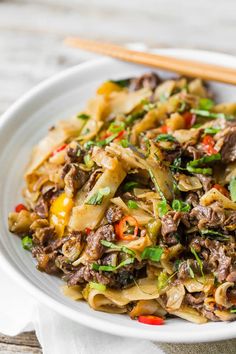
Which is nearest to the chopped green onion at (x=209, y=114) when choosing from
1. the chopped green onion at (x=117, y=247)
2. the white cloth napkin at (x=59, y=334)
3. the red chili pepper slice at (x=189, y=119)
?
the red chili pepper slice at (x=189, y=119)

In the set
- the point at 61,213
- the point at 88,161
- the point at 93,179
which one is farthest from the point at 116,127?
the point at 61,213

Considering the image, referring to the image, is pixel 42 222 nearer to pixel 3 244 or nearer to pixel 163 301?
pixel 3 244

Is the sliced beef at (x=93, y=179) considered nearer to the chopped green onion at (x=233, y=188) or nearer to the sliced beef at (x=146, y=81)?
the chopped green onion at (x=233, y=188)

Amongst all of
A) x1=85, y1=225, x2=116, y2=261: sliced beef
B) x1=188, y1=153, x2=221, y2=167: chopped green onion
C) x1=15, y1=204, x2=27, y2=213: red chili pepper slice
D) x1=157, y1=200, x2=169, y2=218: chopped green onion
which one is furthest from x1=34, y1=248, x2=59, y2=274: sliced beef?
x1=188, y1=153, x2=221, y2=167: chopped green onion

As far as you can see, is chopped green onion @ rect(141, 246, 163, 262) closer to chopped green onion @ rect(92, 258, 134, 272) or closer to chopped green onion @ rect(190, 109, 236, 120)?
chopped green onion @ rect(92, 258, 134, 272)

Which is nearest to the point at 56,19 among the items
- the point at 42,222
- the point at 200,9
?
the point at 200,9

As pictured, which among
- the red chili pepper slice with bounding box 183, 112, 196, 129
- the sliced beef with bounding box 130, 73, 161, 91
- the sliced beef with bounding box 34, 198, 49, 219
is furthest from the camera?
the sliced beef with bounding box 130, 73, 161, 91

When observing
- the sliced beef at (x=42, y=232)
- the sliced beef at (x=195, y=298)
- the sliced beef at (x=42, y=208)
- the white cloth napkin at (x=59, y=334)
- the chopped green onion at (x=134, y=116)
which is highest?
the chopped green onion at (x=134, y=116)
